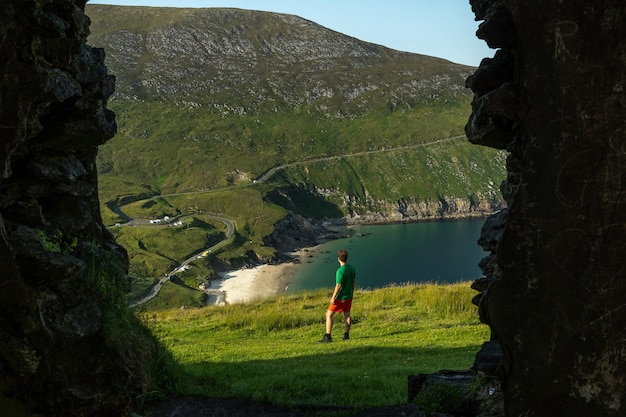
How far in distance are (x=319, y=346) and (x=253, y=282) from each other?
82.9m

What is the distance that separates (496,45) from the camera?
7242 millimetres

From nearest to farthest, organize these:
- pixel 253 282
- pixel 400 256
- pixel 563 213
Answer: pixel 563 213
pixel 253 282
pixel 400 256

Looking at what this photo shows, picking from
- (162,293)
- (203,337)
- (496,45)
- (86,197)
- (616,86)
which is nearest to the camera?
(616,86)

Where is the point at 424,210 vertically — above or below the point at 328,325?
below

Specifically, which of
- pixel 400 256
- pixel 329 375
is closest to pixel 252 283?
pixel 400 256

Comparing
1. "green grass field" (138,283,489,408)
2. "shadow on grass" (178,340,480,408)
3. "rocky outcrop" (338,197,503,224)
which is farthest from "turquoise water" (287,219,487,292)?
"shadow on grass" (178,340,480,408)

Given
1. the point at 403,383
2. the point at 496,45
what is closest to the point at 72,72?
the point at 496,45

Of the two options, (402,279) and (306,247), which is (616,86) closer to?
(402,279)

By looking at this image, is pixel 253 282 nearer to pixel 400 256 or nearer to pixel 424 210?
pixel 400 256

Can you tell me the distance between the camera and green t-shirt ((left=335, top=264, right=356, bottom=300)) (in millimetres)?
16281

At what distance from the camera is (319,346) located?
1611 cm

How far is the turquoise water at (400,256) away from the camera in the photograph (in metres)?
95.8

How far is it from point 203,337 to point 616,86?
16558 mm

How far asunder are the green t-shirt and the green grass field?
1.44 m
